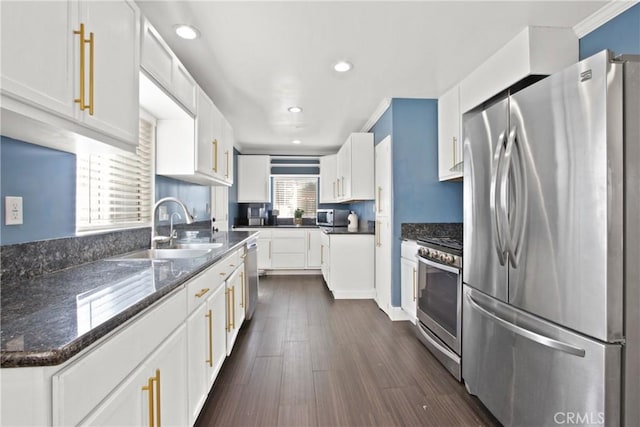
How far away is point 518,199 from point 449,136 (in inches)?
67.2

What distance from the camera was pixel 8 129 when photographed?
1.10m

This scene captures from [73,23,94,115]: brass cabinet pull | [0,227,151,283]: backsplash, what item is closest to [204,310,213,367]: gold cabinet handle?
[0,227,151,283]: backsplash

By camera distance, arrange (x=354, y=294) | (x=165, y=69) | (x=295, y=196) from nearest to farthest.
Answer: (x=165, y=69)
(x=354, y=294)
(x=295, y=196)

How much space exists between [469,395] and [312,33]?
2.61 meters

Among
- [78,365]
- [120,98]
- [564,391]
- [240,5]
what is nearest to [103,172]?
[120,98]

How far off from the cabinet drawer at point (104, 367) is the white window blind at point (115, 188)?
36.5 inches

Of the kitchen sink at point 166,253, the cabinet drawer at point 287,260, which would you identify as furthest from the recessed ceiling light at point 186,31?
the cabinet drawer at point 287,260

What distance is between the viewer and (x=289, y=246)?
5.57 metres

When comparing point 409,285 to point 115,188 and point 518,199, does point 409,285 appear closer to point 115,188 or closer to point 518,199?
point 518,199

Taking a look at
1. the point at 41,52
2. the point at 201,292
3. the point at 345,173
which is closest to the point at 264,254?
the point at 345,173

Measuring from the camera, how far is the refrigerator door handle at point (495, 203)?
157 centimetres

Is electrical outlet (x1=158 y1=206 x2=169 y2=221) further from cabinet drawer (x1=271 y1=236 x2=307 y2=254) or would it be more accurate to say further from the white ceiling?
cabinet drawer (x1=271 y1=236 x2=307 y2=254)

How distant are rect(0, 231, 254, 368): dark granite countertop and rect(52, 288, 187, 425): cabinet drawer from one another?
44mm

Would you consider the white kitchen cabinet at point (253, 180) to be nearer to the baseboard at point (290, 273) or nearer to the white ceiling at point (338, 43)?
the baseboard at point (290, 273)
